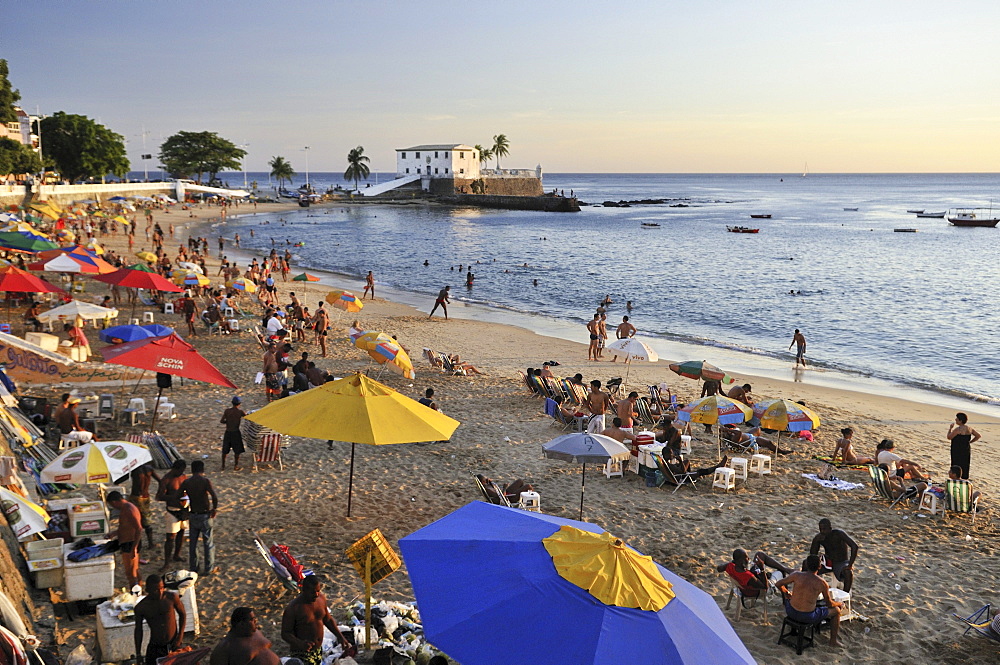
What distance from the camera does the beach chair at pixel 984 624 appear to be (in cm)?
711

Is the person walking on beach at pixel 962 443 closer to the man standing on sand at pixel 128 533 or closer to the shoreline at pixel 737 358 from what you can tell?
the shoreline at pixel 737 358

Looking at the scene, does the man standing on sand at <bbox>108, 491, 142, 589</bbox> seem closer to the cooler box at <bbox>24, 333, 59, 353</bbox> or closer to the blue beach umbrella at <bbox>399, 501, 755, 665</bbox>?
the blue beach umbrella at <bbox>399, 501, 755, 665</bbox>

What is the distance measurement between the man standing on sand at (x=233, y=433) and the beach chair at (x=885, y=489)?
9.38 meters

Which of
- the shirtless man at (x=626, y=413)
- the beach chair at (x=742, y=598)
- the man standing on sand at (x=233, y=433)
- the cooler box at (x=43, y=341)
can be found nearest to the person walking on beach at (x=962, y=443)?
the shirtless man at (x=626, y=413)

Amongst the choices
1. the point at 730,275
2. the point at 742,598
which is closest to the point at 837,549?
the point at 742,598

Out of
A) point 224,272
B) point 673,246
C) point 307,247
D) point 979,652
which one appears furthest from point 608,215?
point 979,652

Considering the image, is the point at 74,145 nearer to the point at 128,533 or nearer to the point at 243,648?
the point at 128,533

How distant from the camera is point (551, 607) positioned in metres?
4.34

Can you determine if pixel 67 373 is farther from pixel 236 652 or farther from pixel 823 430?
pixel 823 430

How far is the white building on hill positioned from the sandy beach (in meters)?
104

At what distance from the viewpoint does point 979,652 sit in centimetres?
711

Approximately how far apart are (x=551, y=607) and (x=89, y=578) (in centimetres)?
497

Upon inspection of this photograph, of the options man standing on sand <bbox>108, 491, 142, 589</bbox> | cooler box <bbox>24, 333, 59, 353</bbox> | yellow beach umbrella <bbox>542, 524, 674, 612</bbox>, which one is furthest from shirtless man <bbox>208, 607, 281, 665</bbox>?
cooler box <bbox>24, 333, 59, 353</bbox>

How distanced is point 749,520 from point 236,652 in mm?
7335
